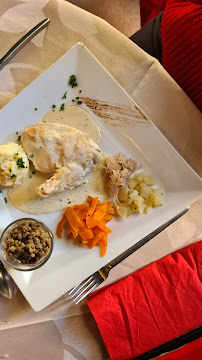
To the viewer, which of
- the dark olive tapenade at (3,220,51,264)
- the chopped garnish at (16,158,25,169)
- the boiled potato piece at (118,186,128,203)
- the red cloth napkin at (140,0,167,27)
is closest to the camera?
the dark olive tapenade at (3,220,51,264)

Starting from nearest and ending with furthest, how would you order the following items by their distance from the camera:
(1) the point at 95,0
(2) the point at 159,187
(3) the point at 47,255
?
(3) the point at 47,255, (2) the point at 159,187, (1) the point at 95,0

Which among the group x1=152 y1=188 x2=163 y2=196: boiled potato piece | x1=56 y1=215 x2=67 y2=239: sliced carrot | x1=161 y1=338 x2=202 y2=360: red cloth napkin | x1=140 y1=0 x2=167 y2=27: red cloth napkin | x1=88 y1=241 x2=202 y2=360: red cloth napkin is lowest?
x1=161 y1=338 x2=202 y2=360: red cloth napkin

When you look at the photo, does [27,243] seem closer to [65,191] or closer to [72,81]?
[65,191]

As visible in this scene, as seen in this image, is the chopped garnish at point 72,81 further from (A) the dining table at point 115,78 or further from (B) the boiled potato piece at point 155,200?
(B) the boiled potato piece at point 155,200

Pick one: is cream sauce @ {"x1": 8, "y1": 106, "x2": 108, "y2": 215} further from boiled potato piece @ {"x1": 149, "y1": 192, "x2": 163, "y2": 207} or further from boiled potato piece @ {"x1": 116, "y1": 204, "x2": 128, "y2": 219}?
boiled potato piece @ {"x1": 149, "y1": 192, "x2": 163, "y2": 207}

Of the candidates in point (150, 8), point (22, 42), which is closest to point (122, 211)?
point (22, 42)

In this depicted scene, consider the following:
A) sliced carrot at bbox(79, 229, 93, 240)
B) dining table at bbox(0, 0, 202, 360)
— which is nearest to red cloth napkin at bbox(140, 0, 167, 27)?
dining table at bbox(0, 0, 202, 360)

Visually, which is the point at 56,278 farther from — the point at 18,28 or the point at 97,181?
the point at 18,28

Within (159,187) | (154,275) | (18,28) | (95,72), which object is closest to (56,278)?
(154,275)
